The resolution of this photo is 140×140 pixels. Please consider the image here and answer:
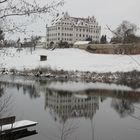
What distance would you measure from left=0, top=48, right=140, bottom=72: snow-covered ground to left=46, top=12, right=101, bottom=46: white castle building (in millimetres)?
24315

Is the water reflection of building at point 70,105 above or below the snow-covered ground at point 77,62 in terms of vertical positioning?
below

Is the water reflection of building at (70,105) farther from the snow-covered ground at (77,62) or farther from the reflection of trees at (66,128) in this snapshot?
the snow-covered ground at (77,62)

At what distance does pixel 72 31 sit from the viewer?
9744 cm

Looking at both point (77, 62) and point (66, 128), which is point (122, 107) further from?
point (77, 62)

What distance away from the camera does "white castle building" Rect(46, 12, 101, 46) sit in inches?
3634

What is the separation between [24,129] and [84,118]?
14.2ft

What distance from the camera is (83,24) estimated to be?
106062 mm

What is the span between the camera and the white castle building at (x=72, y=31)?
92312mm

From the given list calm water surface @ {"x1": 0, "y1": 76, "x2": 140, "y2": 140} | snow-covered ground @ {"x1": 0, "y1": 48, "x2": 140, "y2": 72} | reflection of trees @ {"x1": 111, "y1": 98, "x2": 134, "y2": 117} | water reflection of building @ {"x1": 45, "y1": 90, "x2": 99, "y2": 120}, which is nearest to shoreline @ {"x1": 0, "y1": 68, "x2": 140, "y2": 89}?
snow-covered ground @ {"x1": 0, "y1": 48, "x2": 140, "y2": 72}


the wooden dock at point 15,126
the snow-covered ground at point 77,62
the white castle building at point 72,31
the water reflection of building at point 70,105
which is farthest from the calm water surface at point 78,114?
the white castle building at point 72,31

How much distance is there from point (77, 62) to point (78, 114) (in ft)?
121

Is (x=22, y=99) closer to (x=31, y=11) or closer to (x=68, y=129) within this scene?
(x=68, y=129)

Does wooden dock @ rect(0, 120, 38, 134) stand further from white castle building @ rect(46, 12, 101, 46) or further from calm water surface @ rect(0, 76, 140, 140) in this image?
white castle building @ rect(46, 12, 101, 46)

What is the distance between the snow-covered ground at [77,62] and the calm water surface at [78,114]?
21.6 metres
